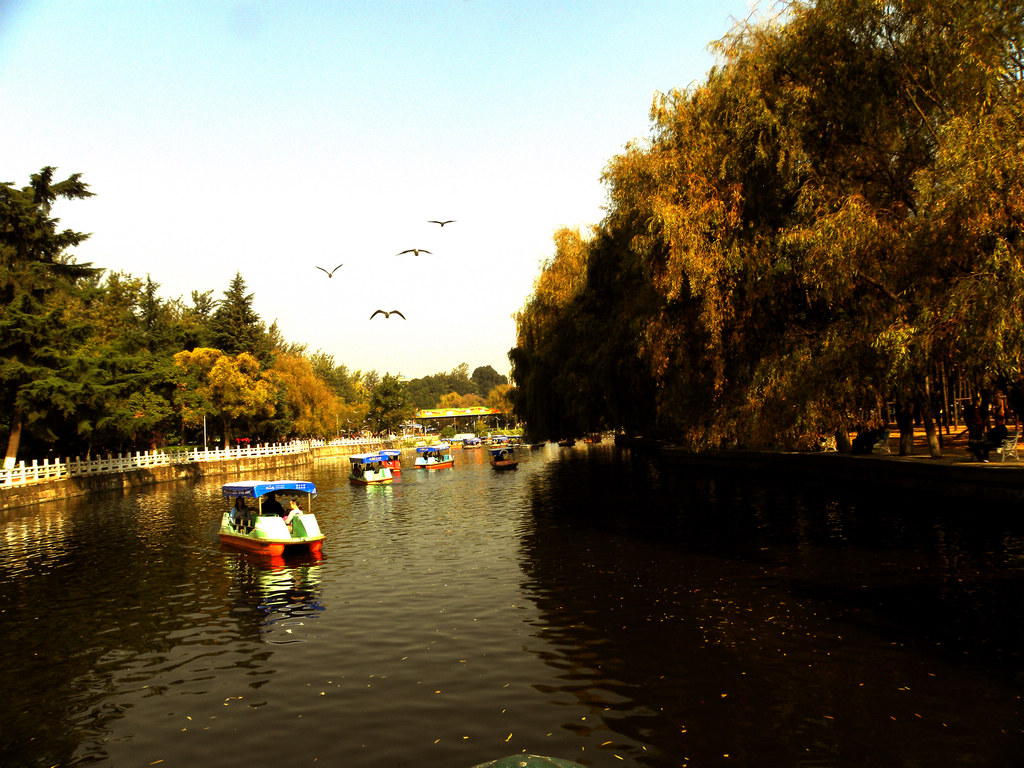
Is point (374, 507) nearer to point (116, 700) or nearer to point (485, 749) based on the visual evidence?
point (116, 700)

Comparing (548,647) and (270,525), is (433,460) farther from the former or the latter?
(548,647)

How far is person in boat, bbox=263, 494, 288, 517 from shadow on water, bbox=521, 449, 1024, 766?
875 centimetres

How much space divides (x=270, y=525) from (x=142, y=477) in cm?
3794

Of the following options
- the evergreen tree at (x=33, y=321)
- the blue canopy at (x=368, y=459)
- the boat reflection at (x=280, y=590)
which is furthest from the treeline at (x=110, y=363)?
the boat reflection at (x=280, y=590)

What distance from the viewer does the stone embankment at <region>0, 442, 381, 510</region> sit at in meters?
39.4

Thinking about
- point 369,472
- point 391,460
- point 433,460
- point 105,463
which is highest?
point 105,463

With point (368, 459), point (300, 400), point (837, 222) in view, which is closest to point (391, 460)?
point (368, 459)

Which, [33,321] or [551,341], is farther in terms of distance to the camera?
[551,341]

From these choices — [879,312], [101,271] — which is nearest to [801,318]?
[879,312]

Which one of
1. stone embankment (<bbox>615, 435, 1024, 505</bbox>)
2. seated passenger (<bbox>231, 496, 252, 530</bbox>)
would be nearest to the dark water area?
stone embankment (<bbox>615, 435, 1024, 505</bbox>)

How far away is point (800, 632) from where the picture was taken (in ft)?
39.5

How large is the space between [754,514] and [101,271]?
2122 inches

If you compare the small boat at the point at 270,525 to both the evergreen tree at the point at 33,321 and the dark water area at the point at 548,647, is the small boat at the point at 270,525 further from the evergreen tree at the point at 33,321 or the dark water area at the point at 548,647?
the evergreen tree at the point at 33,321

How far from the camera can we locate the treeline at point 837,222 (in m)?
15.8
